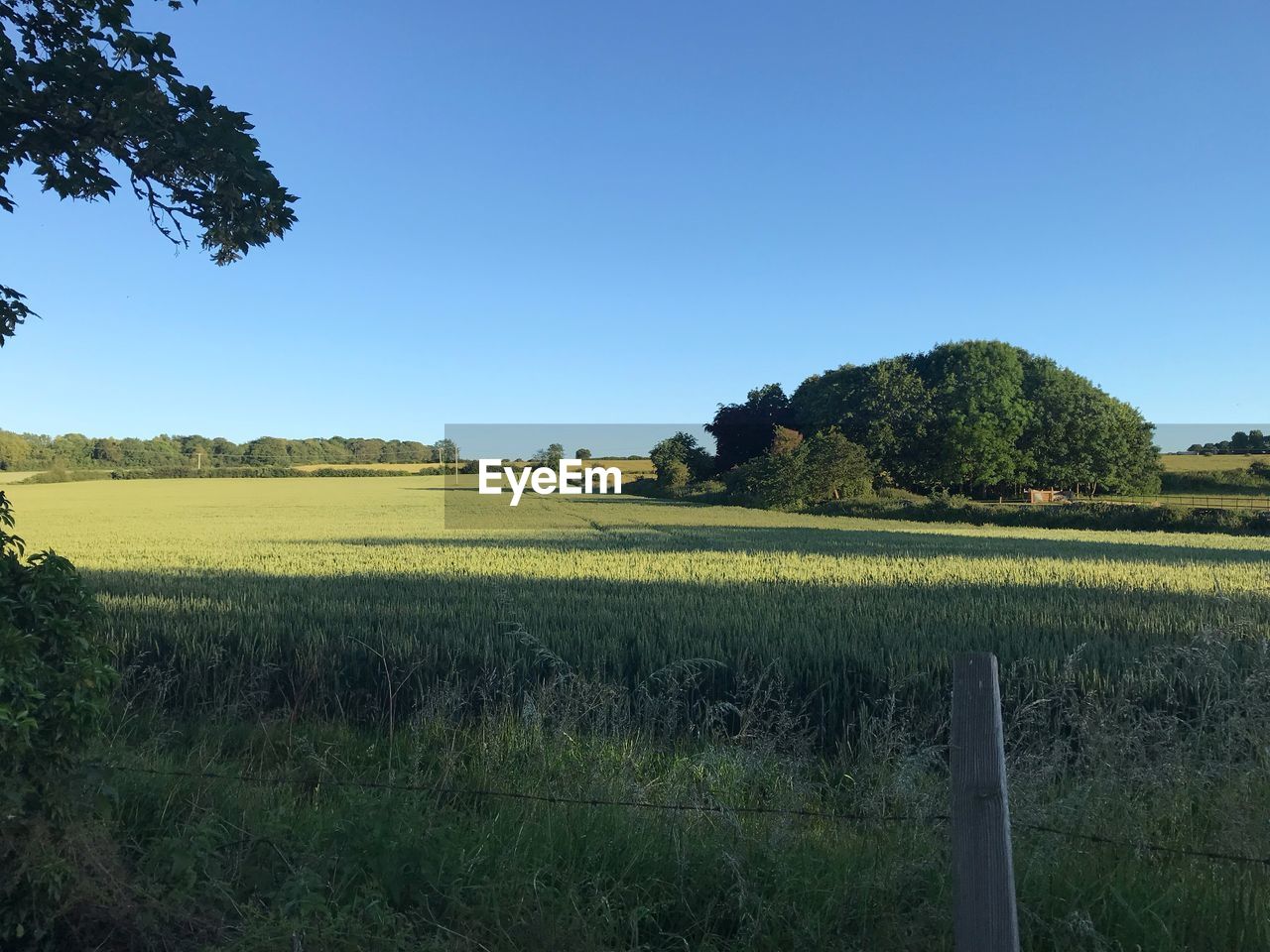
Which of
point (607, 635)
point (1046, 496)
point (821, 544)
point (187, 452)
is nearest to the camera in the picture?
point (607, 635)

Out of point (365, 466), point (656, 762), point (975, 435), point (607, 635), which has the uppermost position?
point (975, 435)

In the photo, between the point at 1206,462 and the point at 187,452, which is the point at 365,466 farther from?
the point at 1206,462

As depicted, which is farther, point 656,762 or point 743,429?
point 743,429

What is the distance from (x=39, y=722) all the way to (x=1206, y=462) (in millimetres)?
111315

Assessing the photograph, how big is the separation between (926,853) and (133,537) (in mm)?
33628

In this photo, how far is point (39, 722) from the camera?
9.61 feet

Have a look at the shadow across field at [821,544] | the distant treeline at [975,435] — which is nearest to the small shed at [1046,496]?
the distant treeline at [975,435]

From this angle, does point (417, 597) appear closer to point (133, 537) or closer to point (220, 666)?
point (220, 666)

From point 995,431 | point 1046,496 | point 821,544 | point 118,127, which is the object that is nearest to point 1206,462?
point 995,431

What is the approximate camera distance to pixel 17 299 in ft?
11.7

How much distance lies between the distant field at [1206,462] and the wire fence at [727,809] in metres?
85.8

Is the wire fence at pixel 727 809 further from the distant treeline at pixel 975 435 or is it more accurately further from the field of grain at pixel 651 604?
the distant treeline at pixel 975 435

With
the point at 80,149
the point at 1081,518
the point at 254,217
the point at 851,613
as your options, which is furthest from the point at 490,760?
the point at 1081,518

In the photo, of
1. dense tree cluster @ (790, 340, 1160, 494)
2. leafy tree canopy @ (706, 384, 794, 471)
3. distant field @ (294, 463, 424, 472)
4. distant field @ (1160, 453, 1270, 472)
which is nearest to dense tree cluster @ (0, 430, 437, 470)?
distant field @ (294, 463, 424, 472)
